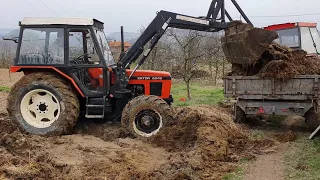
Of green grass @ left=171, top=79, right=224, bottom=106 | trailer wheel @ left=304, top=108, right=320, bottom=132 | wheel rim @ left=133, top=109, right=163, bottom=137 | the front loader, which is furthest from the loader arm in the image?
green grass @ left=171, top=79, right=224, bottom=106

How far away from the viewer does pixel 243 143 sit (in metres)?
6.75

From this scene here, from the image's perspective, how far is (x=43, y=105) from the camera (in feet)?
24.8

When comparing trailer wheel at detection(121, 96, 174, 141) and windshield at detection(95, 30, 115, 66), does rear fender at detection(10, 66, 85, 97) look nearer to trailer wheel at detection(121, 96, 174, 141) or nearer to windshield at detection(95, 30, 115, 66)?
windshield at detection(95, 30, 115, 66)

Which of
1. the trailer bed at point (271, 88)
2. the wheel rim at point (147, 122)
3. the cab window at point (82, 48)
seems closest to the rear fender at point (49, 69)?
the cab window at point (82, 48)

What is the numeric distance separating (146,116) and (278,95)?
8.81 ft

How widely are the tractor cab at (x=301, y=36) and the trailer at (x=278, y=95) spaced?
161 inches

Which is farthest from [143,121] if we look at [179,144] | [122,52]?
[122,52]

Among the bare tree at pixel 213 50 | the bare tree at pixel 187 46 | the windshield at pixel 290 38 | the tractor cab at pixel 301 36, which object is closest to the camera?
the tractor cab at pixel 301 36

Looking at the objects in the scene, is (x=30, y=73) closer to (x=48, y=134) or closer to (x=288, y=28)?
(x=48, y=134)

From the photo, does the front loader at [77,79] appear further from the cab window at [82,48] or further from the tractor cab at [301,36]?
the tractor cab at [301,36]

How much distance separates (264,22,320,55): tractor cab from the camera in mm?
11586

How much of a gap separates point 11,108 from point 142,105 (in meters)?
2.56

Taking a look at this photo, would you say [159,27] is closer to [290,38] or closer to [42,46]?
[42,46]

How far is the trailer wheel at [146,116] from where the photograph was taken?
23.7ft
